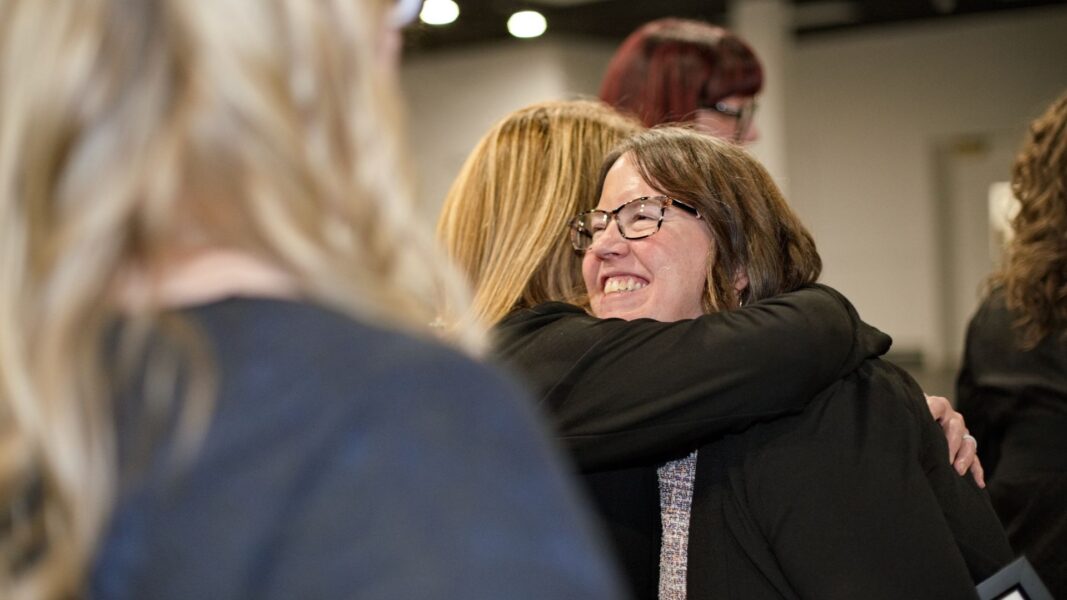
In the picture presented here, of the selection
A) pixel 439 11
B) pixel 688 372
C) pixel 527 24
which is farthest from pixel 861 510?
pixel 527 24

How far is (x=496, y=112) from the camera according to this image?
7.83m

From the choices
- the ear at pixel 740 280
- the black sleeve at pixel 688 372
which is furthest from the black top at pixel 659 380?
the ear at pixel 740 280

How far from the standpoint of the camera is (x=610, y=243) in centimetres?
176

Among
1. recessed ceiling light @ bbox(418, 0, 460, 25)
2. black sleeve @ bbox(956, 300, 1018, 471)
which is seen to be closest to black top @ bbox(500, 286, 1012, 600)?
black sleeve @ bbox(956, 300, 1018, 471)

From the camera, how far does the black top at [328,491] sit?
0.59 metres

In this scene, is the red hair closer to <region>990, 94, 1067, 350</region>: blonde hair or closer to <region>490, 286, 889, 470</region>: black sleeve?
<region>990, 94, 1067, 350</region>: blonde hair

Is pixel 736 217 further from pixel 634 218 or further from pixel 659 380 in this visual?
pixel 659 380

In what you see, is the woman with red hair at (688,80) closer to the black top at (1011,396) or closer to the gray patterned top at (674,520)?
the black top at (1011,396)

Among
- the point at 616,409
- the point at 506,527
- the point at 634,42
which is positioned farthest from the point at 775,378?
the point at 634,42

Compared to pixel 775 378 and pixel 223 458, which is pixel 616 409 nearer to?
pixel 775 378

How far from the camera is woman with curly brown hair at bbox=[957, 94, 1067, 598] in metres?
2.20

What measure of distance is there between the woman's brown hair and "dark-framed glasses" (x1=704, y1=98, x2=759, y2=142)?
0.94 metres

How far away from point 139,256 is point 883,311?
7.80 metres

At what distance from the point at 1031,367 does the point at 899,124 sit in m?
5.94
